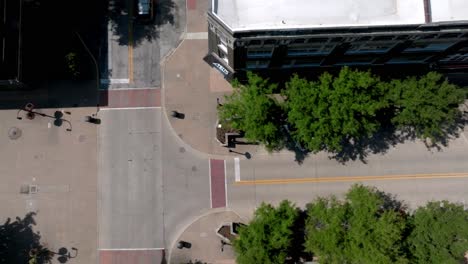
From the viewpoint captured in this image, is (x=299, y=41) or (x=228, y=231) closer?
(x=299, y=41)

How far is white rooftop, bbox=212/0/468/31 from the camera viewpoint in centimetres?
4203

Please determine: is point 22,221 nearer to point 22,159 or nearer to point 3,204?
point 3,204

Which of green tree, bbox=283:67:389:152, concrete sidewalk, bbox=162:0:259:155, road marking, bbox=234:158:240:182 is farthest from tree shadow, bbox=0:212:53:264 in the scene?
green tree, bbox=283:67:389:152

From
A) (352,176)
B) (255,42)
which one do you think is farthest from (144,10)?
(352,176)

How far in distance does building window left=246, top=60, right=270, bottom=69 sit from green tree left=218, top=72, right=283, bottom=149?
351 centimetres

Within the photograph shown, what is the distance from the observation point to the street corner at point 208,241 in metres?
53.7

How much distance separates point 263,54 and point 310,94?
22.1 ft

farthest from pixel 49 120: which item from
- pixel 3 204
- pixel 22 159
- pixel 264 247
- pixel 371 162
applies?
pixel 371 162

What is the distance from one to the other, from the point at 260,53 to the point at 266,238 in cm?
1941

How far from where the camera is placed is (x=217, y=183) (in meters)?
54.8

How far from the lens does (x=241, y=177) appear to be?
180ft

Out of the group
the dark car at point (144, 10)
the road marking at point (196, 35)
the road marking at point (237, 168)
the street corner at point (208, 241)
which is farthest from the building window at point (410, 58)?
the dark car at point (144, 10)

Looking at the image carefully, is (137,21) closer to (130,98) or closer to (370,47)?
(130,98)

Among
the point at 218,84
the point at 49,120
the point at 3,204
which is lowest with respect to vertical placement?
the point at 3,204
